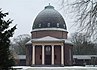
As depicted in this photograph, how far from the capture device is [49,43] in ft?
205

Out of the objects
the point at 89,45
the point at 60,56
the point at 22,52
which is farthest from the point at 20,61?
the point at 89,45

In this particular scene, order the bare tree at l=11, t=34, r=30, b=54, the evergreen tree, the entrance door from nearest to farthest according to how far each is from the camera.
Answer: the evergreen tree
the entrance door
the bare tree at l=11, t=34, r=30, b=54

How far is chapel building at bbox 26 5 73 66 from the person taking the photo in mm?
62594

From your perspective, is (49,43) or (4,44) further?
(49,43)

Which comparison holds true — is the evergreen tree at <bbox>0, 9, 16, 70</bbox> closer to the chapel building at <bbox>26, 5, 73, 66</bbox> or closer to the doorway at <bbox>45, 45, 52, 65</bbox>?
the chapel building at <bbox>26, 5, 73, 66</bbox>

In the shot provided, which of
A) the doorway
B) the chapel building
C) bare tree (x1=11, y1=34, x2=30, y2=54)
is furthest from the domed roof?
bare tree (x1=11, y1=34, x2=30, y2=54)

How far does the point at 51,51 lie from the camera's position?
63625 mm

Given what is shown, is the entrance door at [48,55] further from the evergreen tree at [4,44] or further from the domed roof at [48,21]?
the evergreen tree at [4,44]

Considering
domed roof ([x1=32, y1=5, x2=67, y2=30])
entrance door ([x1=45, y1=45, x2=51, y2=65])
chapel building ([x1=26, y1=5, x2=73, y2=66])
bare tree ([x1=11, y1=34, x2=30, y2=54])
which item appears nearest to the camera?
chapel building ([x1=26, y1=5, x2=73, y2=66])

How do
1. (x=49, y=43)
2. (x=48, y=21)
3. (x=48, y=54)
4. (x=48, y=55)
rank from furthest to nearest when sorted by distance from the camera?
(x=48, y=21)
(x=48, y=55)
(x=48, y=54)
(x=49, y=43)

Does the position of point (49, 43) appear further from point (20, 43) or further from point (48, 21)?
point (20, 43)

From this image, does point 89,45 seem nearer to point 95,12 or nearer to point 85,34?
point 85,34

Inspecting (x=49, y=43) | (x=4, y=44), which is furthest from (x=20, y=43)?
(x=4, y=44)

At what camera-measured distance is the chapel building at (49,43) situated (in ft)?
205
